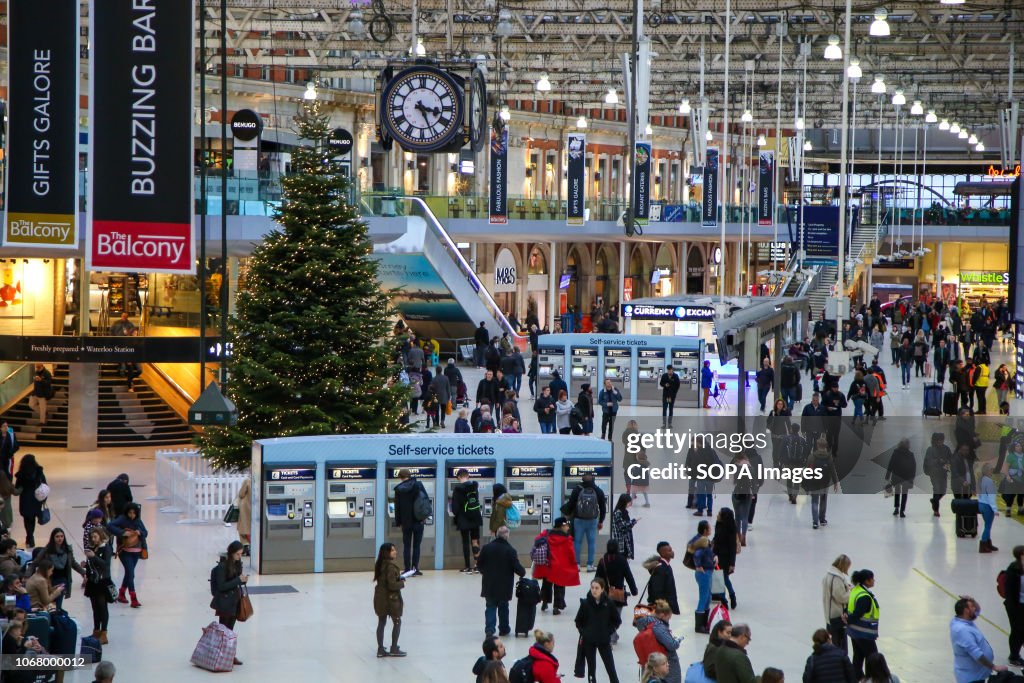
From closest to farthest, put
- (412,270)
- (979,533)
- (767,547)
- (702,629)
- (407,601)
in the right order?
(702,629), (407,601), (767,547), (979,533), (412,270)

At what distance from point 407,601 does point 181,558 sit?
3831mm

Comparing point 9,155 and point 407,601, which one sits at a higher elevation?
point 9,155

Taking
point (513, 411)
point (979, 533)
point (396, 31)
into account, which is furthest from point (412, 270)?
point (979, 533)

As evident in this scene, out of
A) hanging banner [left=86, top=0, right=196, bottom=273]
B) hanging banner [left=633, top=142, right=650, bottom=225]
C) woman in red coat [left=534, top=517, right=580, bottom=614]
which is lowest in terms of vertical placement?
woman in red coat [left=534, top=517, right=580, bottom=614]

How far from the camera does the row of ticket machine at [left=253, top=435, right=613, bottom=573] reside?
17766 millimetres

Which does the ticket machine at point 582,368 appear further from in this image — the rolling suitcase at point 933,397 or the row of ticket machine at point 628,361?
the rolling suitcase at point 933,397

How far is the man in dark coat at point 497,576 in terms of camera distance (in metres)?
14.6

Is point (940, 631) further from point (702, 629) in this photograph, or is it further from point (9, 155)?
point (9, 155)

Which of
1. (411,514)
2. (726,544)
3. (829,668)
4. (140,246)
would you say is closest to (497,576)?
(726,544)

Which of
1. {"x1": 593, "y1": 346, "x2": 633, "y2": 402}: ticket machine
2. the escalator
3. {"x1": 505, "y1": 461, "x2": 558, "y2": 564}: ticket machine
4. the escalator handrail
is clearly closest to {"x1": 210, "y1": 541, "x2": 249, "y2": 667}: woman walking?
{"x1": 505, "y1": 461, "x2": 558, "y2": 564}: ticket machine

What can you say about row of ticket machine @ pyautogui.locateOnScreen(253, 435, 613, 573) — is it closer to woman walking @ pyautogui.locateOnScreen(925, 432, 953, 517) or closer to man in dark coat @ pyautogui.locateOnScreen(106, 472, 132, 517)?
man in dark coat @ pyautogui.locateOnScreen(106, 472, 132, 517)

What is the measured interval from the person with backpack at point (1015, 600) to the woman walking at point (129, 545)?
28.6 ft

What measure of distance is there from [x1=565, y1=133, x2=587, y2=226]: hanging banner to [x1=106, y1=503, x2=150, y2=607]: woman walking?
93.5 ft

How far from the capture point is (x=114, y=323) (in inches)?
1188
